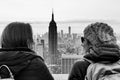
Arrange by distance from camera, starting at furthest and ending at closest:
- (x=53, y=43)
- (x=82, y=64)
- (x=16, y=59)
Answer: (x=53, y=43), (x=82, y=64), (x=16, y=59)

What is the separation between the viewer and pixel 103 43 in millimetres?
1359

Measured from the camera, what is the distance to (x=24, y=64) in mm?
1304

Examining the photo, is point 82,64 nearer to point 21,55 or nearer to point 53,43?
point 21,55

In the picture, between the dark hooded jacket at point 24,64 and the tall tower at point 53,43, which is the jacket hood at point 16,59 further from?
the tall tower at point 53,43

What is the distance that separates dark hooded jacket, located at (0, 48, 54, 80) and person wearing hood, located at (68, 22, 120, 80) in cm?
18

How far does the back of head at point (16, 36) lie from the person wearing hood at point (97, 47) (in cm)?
30

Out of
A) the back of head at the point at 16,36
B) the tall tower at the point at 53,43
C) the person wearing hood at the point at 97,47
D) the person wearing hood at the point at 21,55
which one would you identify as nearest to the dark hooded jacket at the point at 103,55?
the person wearing hood at the point at 97,47

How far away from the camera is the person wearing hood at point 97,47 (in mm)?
1326

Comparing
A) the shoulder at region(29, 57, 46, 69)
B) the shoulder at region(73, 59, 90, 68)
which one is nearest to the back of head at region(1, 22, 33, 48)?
the shoulder at region(29, 57, 46, 69)

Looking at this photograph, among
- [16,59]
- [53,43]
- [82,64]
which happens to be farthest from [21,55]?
[53,43]

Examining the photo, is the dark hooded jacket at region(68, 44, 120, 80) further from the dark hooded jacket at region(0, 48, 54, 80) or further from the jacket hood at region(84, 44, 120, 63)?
the dark hooded jacket at region(0, 48, 54, 80)

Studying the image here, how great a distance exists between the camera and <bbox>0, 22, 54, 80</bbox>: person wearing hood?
1.30 metres

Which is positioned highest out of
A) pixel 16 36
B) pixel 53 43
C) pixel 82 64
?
pixel 16 36

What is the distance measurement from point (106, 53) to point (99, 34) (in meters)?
0.11
